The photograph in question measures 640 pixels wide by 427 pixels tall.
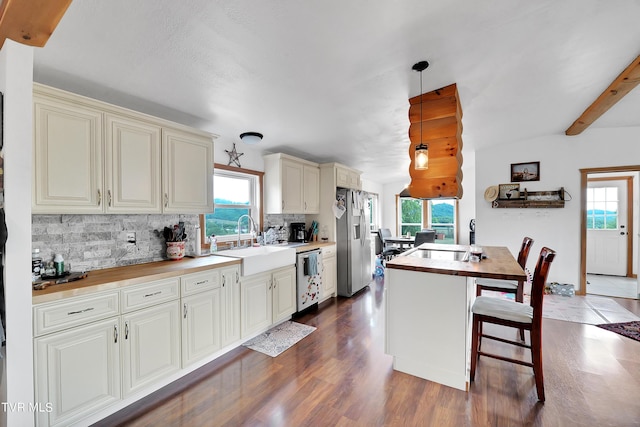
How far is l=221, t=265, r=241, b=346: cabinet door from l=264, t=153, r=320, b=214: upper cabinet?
122 cm

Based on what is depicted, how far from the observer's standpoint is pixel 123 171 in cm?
204

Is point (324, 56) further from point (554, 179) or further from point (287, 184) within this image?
point (554, 179)

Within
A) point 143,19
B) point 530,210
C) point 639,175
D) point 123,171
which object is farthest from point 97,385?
point 639,175

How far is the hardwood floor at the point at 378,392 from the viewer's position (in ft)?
5.65

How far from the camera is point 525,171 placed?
4570 millimetres

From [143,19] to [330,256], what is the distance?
324 cm

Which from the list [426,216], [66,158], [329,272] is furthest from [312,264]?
[426,216]

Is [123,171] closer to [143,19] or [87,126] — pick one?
[87,126]

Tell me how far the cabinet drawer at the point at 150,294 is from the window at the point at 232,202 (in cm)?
100

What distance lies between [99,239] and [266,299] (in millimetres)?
1545

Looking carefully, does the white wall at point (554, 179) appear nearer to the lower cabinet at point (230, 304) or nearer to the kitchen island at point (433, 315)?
the kitchen island at point (433, 315)

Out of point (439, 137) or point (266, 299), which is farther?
point (266, 299)

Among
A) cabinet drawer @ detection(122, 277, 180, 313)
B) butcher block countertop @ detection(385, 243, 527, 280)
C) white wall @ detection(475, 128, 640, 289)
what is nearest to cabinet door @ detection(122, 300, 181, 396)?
cabinet drawer @ detection(122, 277, 180, 313)

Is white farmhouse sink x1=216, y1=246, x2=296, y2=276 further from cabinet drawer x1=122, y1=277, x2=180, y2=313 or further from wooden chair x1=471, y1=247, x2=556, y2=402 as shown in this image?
wooden chair x1=471, y1=247, x2=556, y2=402
